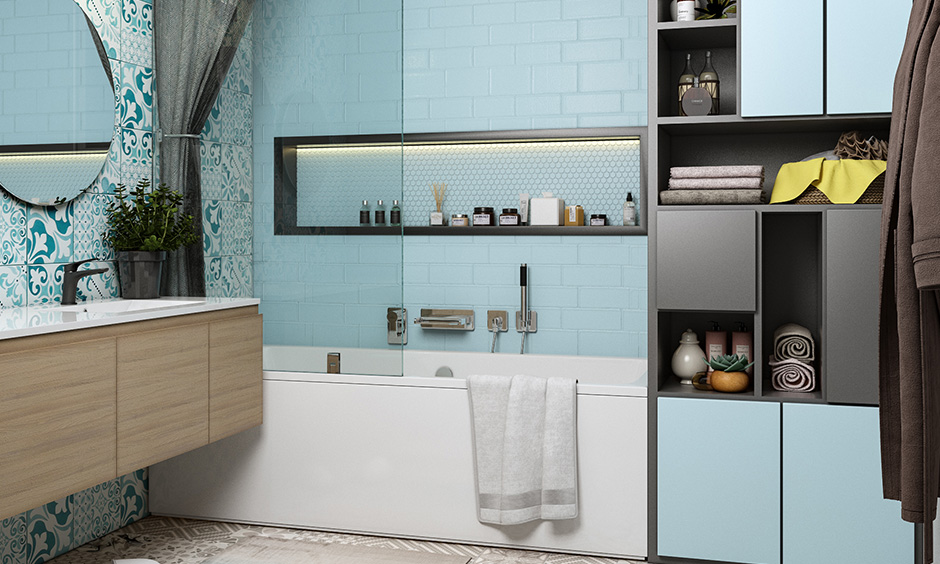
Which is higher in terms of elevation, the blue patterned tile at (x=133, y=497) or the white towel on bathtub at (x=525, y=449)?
the white towel on bathtub at (x=525, y=449)

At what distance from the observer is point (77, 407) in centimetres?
235

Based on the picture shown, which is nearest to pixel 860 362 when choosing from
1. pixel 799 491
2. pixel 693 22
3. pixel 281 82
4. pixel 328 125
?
pixel 799 491

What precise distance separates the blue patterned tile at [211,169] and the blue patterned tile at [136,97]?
0.32 m

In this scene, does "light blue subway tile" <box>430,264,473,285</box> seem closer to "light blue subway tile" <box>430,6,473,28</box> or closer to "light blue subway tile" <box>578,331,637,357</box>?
"light blue subway tile" <box>578,331,637,357</box>

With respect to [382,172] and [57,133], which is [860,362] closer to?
[382,172]

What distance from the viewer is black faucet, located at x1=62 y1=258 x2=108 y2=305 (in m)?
2.89

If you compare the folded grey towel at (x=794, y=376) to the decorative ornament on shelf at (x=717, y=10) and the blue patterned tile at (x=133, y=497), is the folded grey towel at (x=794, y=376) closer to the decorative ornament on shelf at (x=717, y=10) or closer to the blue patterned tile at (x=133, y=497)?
the decorative ornament on shelf at (x=717, y=10)

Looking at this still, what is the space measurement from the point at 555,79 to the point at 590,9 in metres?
0.38

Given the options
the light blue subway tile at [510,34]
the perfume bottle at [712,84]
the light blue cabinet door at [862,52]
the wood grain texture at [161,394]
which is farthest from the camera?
Result: the light blue subway tile at [510,34]

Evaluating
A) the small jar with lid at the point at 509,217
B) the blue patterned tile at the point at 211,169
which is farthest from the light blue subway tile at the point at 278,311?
the small jar with lid at the point at 509,217

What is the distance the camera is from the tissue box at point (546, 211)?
4.13m

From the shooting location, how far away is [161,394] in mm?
2723

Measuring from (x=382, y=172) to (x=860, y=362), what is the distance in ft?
6.09

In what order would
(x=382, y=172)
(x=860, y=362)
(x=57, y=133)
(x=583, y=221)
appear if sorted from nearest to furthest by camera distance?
(x=860, y=362), (x=57, y=133), (x=382, y=172), (x=583, y=221)
